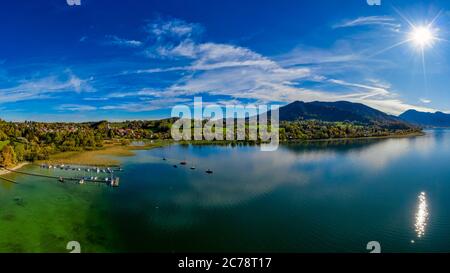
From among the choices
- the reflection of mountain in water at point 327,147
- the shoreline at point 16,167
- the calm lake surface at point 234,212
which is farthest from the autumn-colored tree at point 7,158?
the reflection of mountain in water at point 327,147

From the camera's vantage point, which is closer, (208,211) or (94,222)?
(94,222)

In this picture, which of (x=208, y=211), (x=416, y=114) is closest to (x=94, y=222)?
(x=208, y=211)

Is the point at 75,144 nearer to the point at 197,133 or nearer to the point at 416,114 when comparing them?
the point at 197,133

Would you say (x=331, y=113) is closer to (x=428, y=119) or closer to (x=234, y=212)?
(x=428, y=119)

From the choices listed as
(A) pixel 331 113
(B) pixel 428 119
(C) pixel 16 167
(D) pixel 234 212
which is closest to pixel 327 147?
(D) pixel 234 212
